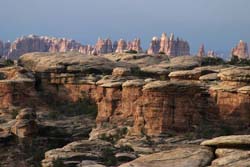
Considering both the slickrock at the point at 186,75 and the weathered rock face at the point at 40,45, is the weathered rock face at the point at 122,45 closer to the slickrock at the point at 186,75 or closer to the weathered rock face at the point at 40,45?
the weathered rock face at the point at 40,45

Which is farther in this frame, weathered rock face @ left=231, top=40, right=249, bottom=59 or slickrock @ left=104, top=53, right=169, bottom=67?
weathered rock face @ left=231, top=40, right=249, bottom=59

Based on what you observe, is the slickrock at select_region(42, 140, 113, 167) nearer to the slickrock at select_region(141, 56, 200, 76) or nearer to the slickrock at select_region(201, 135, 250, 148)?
the slickrock at select_region(201, 135, 250, 148)

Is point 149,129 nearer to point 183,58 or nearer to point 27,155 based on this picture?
point 27,155

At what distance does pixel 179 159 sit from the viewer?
13.3m

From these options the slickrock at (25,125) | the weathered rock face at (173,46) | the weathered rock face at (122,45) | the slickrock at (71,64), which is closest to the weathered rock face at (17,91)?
the slickrock at (71,64)

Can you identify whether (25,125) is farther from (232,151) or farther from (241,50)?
(241,50)

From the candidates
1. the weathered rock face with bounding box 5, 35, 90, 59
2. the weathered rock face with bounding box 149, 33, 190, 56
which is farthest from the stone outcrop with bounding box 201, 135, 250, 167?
the weathered rock face with bounding box 5, 35, 90, 59

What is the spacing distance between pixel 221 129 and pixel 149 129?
396 cm

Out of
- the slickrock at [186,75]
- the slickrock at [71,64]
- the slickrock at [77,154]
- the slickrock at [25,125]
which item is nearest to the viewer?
the slickrock at [77,154]

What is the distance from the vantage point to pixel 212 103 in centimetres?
3055

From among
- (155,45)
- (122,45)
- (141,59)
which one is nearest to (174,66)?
(141,59)

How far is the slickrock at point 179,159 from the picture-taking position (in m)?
13.0

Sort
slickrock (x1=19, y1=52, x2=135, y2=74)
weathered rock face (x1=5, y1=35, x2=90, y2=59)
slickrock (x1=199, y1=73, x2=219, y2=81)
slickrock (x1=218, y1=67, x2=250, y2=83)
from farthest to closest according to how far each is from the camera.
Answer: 1. weathered rock face (x1=5, y1=35, x2=90, y2=59)
2. slickrock (x1=19, y1=52, x2=135, y2=74)
3. slickrock (x1=199, y1=73, x2=219, y2=81)
4. slickrock (x1=218, y1=67, x2=250, y2=83)

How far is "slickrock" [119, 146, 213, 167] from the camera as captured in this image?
42.7 ft
